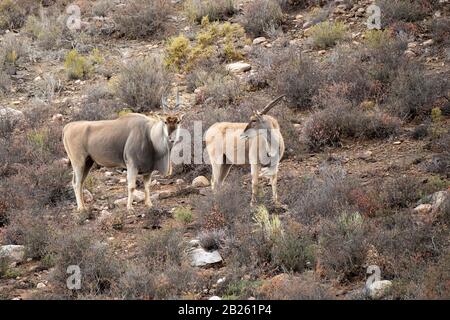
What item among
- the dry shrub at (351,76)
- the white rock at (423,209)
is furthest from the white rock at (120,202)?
the dry shrub at (351,76)

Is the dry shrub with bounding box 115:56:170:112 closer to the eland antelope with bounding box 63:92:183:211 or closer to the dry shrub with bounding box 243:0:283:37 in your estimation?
the dry shrub with bounding box 243:0:283:37

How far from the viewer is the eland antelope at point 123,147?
1197 cm

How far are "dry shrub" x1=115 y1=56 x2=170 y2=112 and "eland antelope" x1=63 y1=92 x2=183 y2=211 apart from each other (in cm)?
371

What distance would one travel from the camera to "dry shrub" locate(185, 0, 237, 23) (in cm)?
1992

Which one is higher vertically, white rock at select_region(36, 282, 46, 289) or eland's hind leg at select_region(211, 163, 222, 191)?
white rock at select_region(36, 282, 46, 289)

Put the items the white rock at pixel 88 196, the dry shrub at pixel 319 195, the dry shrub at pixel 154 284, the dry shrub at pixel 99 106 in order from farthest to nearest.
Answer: the dry shrub at pixel 99 106, the white rock at pixel 88 196, the dry shrub at pixel 319 195, the dry shrub at pixel 154 284

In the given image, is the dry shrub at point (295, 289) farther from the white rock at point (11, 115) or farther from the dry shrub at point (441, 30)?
the dry shrub at point (441, 30)

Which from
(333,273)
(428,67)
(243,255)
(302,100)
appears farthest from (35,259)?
(428,67)

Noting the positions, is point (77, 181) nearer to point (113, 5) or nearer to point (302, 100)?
point (302, 100)

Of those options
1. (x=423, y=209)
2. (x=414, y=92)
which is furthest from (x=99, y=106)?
(x=423, y=209)

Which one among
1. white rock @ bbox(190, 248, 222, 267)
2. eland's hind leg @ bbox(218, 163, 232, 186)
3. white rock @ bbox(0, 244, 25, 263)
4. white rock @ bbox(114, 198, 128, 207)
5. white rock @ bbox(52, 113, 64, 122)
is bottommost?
white rock @ bbox(52, 113, 64, 122)

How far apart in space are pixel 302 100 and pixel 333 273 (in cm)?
697

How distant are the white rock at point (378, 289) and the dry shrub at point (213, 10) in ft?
42.1

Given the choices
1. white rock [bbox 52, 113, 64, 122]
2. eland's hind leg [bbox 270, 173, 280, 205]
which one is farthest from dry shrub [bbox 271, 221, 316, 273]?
white rock [bbox 52, 113, 64, 122]
